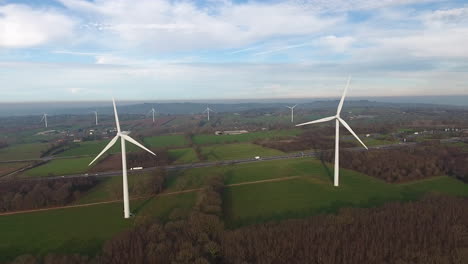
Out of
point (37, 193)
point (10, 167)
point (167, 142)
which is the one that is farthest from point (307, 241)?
point (167, 142)

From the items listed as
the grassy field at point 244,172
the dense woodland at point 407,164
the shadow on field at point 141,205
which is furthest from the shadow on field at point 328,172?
the shadow on field at point 141,205

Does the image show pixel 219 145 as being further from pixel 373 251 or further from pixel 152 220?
pixel 373 251

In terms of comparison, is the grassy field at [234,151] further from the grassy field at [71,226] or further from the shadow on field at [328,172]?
the grassy field at [71,226]

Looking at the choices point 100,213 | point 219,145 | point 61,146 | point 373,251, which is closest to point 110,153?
point 61,146

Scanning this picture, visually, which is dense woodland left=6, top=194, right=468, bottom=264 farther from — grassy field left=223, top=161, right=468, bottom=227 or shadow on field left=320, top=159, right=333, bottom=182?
shadow on field left=320, top=159, right=333, bottom=182

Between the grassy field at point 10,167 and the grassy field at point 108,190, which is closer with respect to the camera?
the grassy field at point 108,190

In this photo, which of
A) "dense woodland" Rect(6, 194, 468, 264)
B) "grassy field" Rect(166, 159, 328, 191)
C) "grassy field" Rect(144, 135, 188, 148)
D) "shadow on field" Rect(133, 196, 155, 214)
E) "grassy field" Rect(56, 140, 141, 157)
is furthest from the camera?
"grassy field" Rect(144, 135, 188, 148)

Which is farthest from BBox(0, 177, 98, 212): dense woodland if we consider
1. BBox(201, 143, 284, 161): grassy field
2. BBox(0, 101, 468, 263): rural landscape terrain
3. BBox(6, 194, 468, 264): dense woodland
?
BBox(201, 143, 284, 161): grassy field
